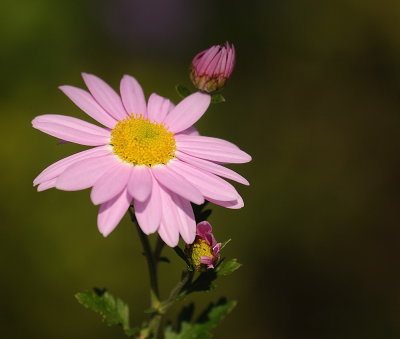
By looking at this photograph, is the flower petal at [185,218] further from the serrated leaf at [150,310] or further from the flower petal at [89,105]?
the flower petal at [89,105]

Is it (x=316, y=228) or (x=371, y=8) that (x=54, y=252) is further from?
(x=371, y=8)

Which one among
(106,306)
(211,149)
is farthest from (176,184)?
(106,306)

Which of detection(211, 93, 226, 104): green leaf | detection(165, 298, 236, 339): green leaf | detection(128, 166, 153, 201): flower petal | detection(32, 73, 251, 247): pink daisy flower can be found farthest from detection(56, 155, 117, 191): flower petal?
detection(165, 298, 236, 339): green leaf

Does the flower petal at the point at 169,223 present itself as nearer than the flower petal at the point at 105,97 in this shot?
Yes

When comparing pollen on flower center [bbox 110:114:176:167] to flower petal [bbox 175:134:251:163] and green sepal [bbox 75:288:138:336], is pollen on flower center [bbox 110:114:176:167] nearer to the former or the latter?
flower petal [bbox 175:134:251:163]

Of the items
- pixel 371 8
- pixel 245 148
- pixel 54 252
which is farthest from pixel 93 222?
pixel 371 8

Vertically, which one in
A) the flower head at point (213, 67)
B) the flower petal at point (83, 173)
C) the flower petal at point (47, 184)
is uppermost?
the flower head at point (213, 67)

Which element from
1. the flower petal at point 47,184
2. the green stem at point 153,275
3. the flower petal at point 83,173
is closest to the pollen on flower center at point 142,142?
the flower petal at point 83,173
